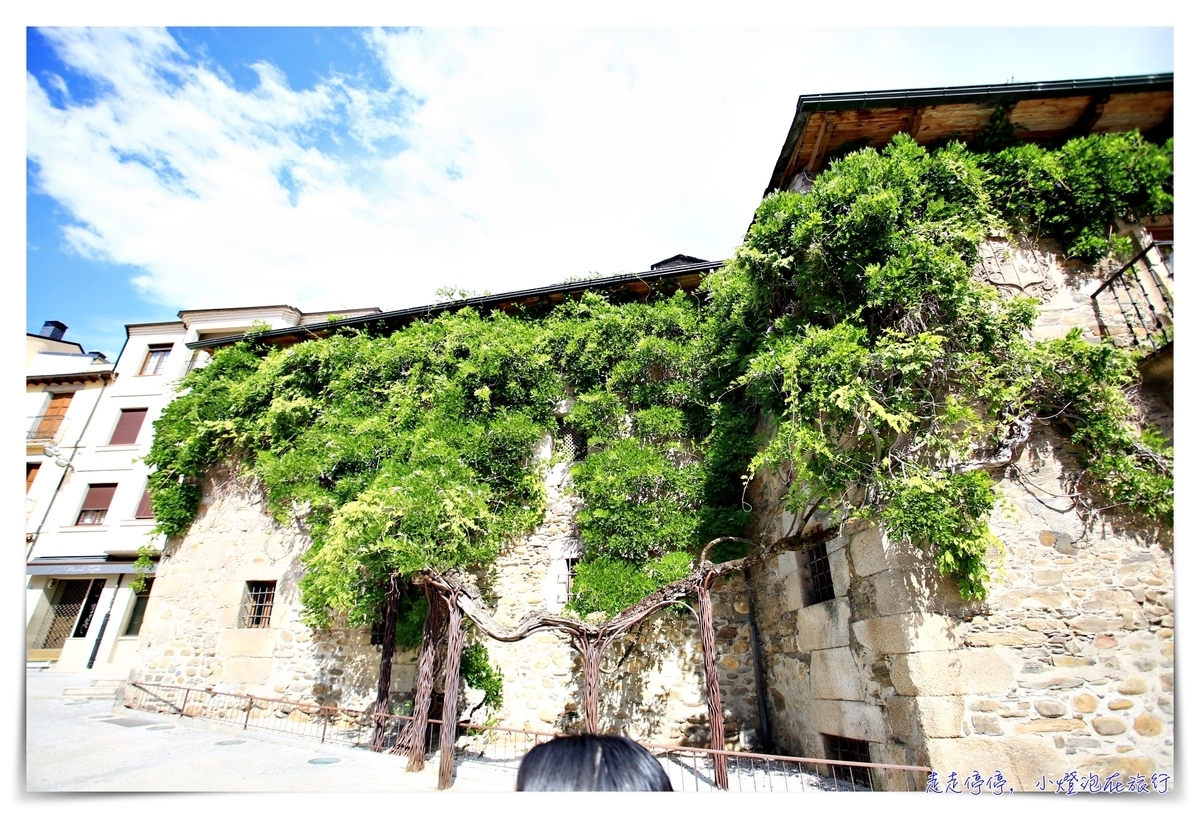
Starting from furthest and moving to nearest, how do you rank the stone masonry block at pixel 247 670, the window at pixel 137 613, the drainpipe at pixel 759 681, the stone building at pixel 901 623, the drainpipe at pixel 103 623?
the window at pixel 137 613, the drainpipe at pixel 103 623, the stone masonry block at pixel 247 670, the drainpipe at pixel 759 681, the stone building at pixel 901 623

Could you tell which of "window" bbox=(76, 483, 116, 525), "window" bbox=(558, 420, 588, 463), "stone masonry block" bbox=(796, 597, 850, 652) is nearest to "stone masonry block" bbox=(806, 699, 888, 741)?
"stone masonry block" bbox=(796, 597, 850, 652)

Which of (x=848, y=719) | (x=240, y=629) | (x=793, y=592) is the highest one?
(x=793, y=592)

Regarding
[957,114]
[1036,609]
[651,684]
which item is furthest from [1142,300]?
[651,684]

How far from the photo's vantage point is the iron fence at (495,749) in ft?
12.5

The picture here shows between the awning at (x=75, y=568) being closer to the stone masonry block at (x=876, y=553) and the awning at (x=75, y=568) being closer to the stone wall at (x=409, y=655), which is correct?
the stone wall at (x=409, y=655)

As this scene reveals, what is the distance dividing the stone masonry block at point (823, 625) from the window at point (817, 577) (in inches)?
5.5

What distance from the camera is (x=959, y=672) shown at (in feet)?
10.9

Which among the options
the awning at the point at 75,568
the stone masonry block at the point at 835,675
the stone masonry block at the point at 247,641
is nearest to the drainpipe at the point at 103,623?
the awning at the point at 75,568

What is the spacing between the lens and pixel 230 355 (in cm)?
825

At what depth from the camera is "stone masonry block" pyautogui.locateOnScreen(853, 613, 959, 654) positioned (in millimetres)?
3416

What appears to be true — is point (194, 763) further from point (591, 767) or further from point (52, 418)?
point (52, 418)

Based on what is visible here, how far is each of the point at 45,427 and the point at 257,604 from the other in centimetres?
744

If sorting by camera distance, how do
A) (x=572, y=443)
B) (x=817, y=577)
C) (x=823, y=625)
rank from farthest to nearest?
(x=572, y=443) < (x=817, y=577) < (x=823, y=625)

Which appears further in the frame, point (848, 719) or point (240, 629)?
point (240, 629)
